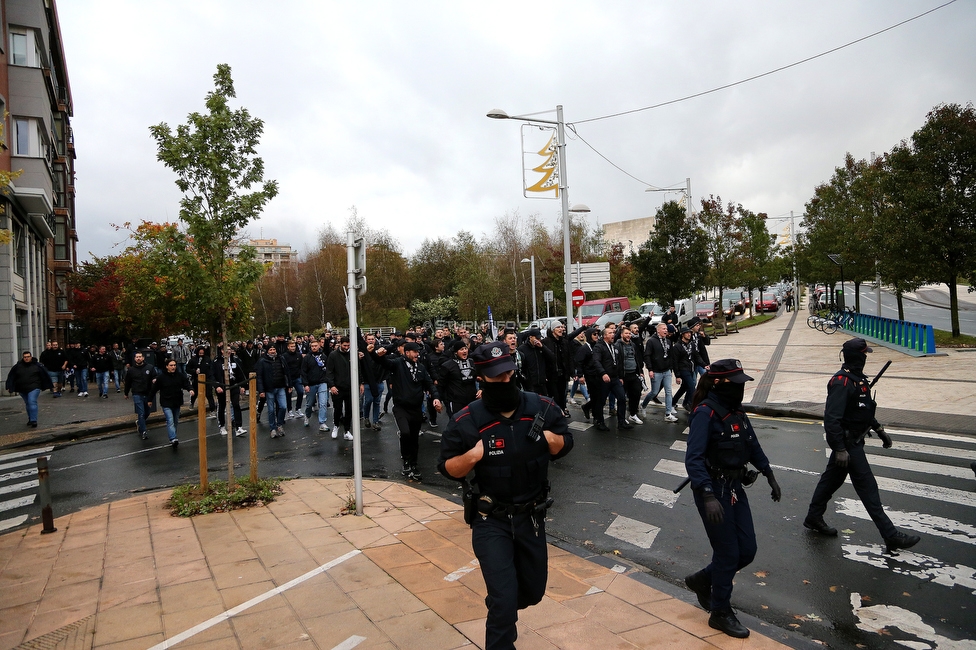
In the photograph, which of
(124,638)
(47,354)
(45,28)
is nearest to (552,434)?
(124,638)

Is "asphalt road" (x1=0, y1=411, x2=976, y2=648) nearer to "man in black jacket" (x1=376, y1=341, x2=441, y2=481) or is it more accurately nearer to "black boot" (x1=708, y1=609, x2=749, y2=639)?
"man in black jacket" (x1=376, y1=341, x2=441, y2=481)

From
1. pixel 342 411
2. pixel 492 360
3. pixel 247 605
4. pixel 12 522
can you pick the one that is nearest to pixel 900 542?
pixel 492 360

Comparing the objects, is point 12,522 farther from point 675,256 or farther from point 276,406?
point 675,256

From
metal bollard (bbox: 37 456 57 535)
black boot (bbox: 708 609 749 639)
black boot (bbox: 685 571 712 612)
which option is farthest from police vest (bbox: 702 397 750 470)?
metal bollard (bbox: 37 456 57 535)

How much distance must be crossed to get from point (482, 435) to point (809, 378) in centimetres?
1442

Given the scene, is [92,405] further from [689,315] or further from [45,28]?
[689,315]

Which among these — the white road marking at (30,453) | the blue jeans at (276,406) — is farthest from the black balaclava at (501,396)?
the white road marking at (30,453)

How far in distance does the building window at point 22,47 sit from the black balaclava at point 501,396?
29.2 m

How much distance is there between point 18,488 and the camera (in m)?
9.17

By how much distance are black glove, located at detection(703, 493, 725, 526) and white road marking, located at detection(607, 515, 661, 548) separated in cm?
195

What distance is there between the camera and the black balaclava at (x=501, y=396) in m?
3.44

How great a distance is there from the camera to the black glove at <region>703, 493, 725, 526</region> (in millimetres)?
3928

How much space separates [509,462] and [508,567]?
21.4 inches

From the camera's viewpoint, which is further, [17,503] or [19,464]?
[19,464]
